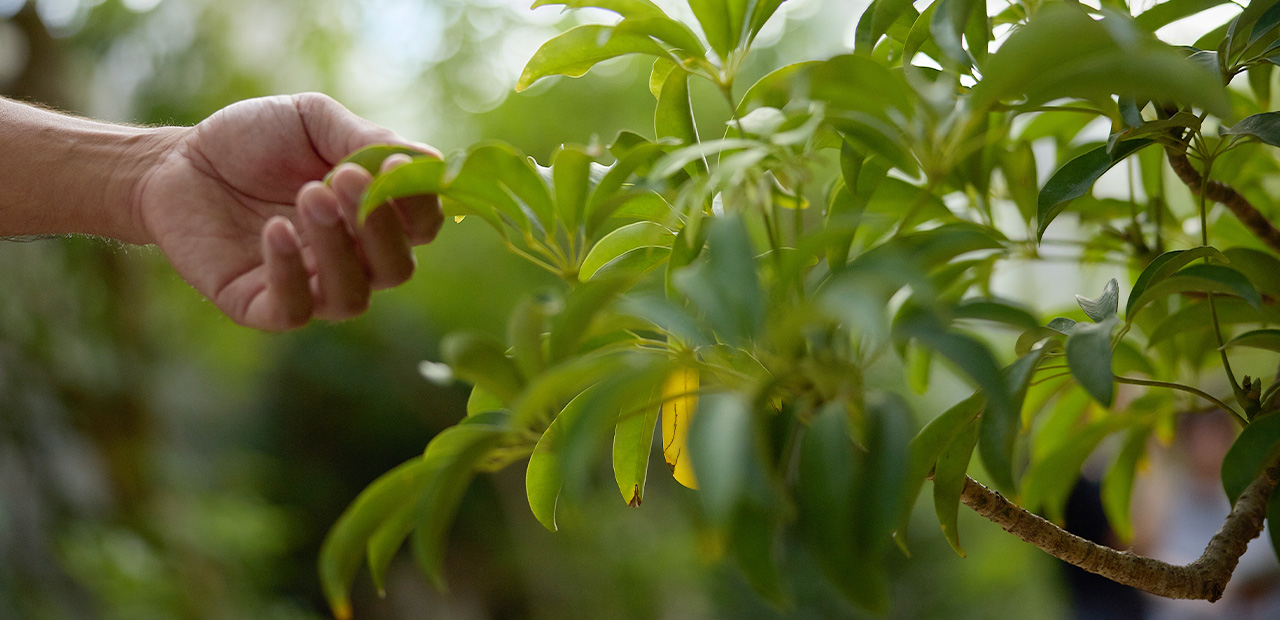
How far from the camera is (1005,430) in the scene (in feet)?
1.00

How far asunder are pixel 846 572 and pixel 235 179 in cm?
54

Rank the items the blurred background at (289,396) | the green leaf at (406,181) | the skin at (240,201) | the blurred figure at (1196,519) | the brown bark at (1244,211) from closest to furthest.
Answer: the green leaf at (406,181), the skin at (240,201), the brown bark at (1244,211), the blurred figure at (1196,519), the blurred background at (289,396)

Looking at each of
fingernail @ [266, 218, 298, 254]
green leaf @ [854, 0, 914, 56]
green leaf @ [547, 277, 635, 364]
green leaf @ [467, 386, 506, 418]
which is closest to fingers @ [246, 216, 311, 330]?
fingernail @ [266, 218, 298, 254]

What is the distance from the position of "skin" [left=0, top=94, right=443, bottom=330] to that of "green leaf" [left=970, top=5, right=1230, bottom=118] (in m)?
0.27

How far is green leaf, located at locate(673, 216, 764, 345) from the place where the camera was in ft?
0.93

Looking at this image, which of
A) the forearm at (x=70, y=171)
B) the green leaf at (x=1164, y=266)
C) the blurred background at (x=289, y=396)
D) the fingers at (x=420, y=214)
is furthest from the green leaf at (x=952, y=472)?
the blurred background at (x=289, y=396)

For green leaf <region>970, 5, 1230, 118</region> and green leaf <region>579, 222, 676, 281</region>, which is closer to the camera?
green leaf <region>970, 5, 1230, 118</region>

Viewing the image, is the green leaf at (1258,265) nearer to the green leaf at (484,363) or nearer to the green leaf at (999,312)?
the green leaf at (999,312)

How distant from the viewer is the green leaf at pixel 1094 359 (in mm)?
331

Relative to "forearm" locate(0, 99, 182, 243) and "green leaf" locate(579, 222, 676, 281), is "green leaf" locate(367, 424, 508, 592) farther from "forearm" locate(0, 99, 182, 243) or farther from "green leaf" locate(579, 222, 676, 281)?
"forearm" locate(0, 99, 182, 243)

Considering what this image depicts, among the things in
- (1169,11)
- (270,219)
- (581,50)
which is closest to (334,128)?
(270,219)

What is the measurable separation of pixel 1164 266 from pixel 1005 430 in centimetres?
19

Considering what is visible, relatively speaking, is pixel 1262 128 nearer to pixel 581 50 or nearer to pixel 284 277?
pixel 581 50

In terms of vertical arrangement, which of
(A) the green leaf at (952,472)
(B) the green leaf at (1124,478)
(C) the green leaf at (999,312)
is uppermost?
(C) the green leaf at (999,312)
